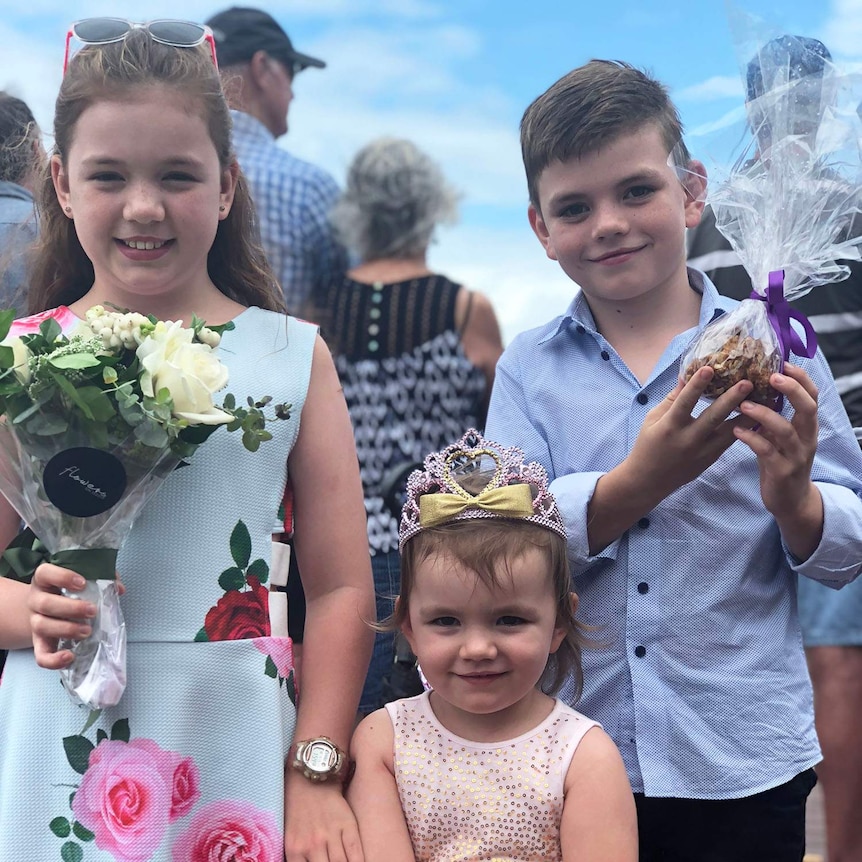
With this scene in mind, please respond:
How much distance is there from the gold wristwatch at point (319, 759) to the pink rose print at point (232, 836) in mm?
109

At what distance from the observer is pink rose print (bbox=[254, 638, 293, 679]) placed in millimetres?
2609

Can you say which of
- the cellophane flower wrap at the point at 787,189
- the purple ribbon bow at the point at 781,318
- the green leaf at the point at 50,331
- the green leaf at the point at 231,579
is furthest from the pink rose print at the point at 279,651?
the purple ribbon bow at the point at 781,318

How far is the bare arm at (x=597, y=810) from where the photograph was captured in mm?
2469

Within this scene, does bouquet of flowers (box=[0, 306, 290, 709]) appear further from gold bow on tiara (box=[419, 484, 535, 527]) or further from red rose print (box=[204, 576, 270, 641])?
gold bow on tiara (box=[419, 484, 535, 527])

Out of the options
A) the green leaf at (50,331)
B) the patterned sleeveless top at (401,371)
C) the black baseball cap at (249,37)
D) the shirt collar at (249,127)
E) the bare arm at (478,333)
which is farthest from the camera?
the black baseball cap at (249,37)

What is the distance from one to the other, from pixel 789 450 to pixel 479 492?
60 centimetres

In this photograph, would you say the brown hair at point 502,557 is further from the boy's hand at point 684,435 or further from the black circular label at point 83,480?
the black circular label at point 83,480

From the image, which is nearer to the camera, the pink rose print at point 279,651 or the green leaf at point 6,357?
the green leaf at point 6,357

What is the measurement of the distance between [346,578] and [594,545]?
529 millimetres

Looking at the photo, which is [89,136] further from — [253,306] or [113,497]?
[113,497]

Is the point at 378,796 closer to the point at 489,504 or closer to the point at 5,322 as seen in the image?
the point at 489,504

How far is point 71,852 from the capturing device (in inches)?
96.1

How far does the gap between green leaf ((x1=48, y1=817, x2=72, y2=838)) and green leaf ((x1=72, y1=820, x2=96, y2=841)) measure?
0.01m

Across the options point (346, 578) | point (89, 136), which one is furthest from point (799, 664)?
point (89, 136)
